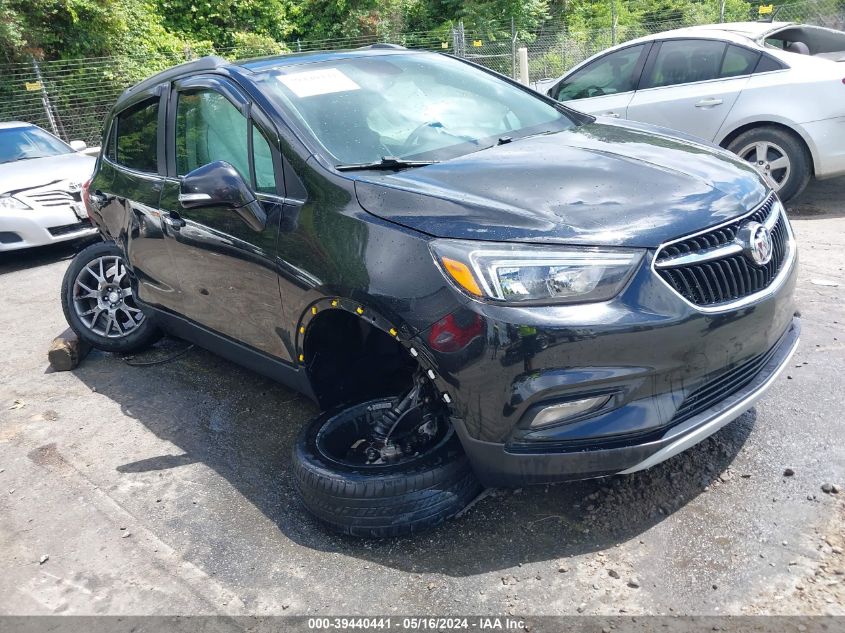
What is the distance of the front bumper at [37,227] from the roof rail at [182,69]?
3.95 m

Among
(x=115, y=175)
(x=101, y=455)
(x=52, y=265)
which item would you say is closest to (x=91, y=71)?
(x=52, y=265)

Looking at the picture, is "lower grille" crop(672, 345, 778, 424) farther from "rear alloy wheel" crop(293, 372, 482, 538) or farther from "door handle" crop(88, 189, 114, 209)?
"door handle" crop(88, 189, 114, 209)

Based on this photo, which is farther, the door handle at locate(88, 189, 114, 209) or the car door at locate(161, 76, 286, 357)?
the door handle at locate(88, 189, 114, 209)

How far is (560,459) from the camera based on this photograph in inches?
95.8

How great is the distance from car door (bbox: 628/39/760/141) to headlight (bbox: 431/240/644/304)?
5.17m

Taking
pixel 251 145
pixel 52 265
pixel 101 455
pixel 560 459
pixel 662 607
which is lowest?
pixel 52 265

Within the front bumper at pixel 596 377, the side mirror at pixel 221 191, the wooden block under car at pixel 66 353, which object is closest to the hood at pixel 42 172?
the wooden block under car at pixel 66 353

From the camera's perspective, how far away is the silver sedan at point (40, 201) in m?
7.87

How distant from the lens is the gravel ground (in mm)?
2441

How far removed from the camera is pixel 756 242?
2.57 metres

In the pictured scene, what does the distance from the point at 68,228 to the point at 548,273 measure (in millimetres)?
7281

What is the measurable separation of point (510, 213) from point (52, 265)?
7.10m

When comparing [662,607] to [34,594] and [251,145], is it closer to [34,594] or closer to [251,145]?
[34,594]

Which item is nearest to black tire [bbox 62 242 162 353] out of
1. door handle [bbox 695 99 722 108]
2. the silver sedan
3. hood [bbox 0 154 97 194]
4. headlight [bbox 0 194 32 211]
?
the silver sedan
